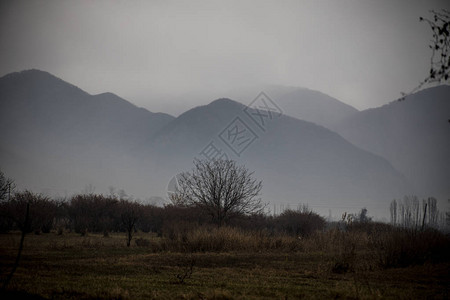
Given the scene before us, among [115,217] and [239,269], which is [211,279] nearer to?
[239,269]

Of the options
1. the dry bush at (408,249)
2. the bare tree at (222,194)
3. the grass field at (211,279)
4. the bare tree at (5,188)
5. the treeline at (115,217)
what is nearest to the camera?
the grass field at (211,279)

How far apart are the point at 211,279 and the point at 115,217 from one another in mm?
38231

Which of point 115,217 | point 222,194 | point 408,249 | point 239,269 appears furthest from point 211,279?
point 115,217

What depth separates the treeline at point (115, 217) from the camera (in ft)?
120

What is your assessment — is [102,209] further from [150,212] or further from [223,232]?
[223,232]

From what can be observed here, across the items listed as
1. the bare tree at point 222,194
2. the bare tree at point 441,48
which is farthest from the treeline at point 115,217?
the bare tree at point 441,48

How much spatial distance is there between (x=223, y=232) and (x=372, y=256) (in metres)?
9.41

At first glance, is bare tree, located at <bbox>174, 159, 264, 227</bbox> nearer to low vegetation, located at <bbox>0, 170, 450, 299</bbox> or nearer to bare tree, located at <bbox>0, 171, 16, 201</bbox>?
low vegetation, located at <bbox>0, 170, 450, 299</bbox>

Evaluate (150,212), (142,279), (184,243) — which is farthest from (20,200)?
(142,279)

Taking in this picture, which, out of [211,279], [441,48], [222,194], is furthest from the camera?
[222,194]

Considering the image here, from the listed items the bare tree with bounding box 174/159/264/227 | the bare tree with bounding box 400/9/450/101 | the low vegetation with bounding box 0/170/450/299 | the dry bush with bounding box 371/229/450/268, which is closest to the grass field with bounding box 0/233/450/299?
the low vegetation with bounding box 0/170/450/299

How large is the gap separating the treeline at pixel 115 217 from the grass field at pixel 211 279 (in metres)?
18.9

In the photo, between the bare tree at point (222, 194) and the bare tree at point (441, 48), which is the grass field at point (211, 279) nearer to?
the bare tree at point (441, 48)

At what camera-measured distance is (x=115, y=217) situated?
48094 mm
